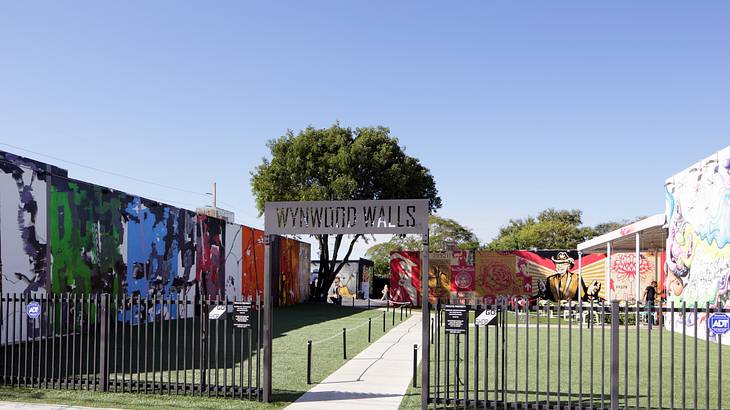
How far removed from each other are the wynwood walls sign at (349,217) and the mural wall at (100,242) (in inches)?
109

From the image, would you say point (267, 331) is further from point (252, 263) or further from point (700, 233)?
point (252, 263)

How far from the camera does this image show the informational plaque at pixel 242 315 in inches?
398

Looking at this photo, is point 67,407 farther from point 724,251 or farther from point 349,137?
point 349,137

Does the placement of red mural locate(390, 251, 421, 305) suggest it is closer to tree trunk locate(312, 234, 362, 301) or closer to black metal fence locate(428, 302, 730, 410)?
tree trunk locate(312, 234, 362, 301)

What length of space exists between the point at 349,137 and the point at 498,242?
3970 centimetres

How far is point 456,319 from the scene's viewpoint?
9.48 metres

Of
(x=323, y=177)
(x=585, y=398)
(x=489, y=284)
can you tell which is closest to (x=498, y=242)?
(x=489, y=284)

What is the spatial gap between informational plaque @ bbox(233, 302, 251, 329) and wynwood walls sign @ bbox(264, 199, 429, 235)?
115cm

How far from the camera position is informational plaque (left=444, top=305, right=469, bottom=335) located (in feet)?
30.9

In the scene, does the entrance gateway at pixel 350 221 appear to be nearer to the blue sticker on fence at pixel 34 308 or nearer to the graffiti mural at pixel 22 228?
the blue sticker on fence at pixel 34 308

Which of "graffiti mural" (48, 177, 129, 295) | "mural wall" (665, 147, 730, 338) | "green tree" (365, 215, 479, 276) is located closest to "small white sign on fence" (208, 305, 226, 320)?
"graffiti mural" (48, 177, 129, 295)

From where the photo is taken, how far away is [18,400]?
997 cm

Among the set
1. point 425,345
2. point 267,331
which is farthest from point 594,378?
point 267,331

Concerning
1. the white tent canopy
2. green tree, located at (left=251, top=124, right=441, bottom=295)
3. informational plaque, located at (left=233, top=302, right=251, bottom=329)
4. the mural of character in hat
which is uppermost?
green tree, located at (left=251, top=124, right=441, bottom=295)
